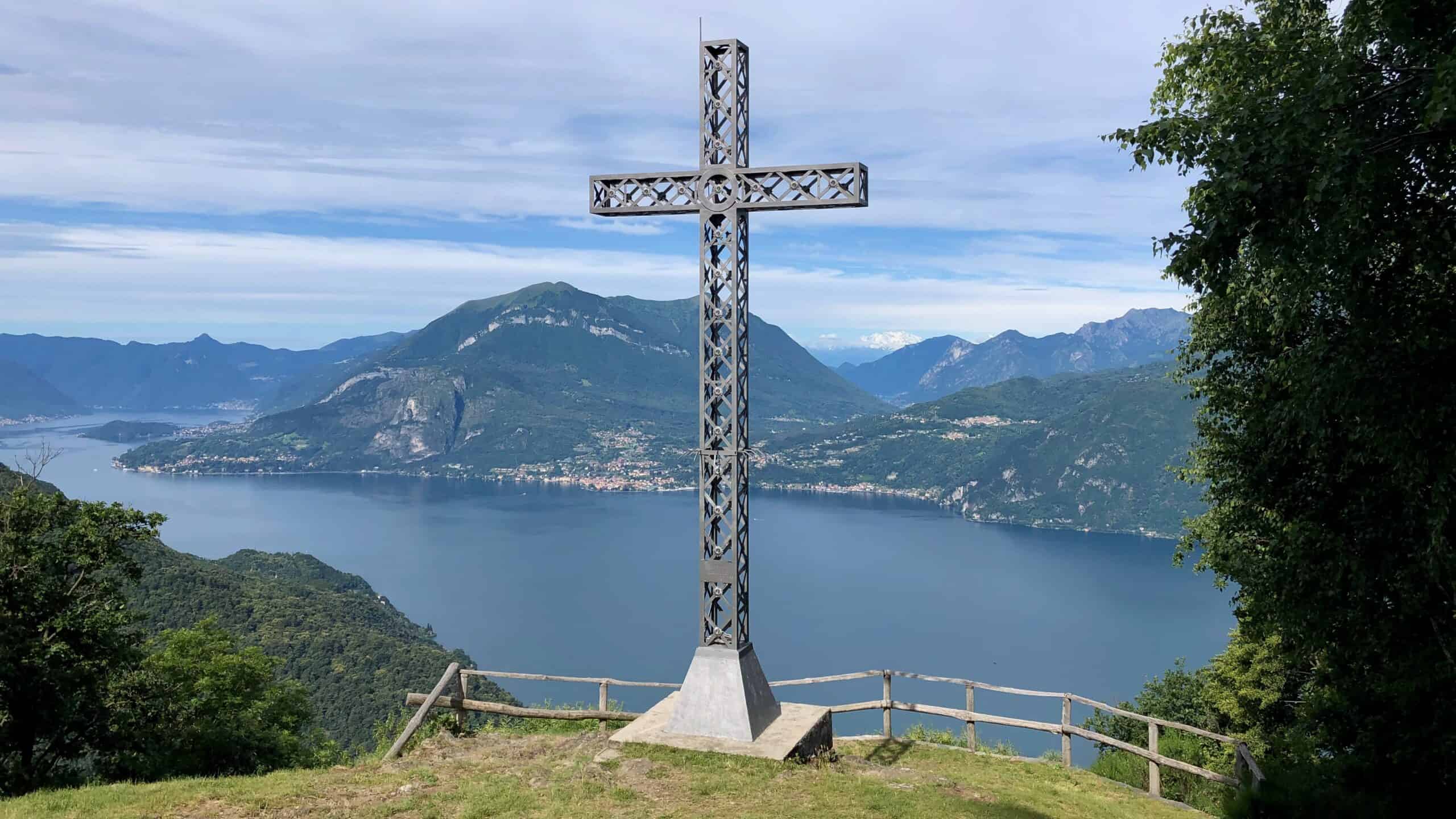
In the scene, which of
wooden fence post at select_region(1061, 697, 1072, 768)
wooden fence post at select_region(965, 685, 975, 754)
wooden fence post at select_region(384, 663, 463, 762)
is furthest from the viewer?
wooden fence post at select_region(965, 685, 975, 754)

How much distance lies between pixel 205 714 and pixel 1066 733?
1600 cm

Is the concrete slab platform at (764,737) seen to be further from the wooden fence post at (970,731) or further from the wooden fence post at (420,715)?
the wooden fence post at (970,731)

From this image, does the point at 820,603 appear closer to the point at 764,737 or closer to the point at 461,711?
the point at 461,711

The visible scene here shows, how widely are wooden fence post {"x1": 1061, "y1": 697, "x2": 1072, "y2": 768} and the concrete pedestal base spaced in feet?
13.0

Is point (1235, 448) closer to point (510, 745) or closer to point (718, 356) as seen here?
point (718, 356)

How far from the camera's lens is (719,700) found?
1150cm

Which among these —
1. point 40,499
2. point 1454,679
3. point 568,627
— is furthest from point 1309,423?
point 568,627

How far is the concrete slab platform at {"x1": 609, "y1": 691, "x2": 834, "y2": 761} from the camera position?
11062 millimetres

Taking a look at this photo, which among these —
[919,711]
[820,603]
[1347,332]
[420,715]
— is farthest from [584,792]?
[820,603]

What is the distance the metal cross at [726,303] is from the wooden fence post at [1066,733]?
4.28 metres

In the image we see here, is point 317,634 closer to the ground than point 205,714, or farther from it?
closer to the ground

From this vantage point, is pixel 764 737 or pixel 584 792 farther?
pixel 764 737

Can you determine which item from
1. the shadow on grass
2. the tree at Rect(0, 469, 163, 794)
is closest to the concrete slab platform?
the shadow on grass

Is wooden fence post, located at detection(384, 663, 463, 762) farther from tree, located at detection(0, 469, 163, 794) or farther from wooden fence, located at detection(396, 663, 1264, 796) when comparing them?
tree, located at detection(0, 469, 163, 794)
